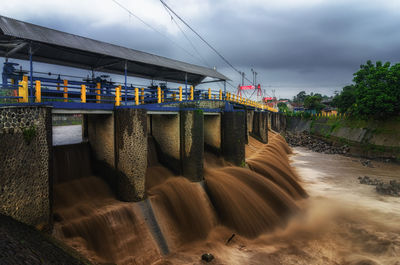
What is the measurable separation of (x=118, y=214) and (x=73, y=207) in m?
1.71

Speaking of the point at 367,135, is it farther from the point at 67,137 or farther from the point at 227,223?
the point at 67,137

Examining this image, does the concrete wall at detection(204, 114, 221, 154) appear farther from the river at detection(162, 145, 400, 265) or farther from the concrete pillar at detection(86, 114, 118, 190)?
the concrete pillar at detection(86, 114, 118, 190)

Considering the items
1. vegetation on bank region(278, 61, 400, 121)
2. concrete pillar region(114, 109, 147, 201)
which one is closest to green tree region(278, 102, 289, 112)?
vegetation on bank region(278, 61, 400, 121)

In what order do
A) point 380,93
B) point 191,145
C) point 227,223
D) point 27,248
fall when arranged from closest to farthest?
1. point 27,248
2. point 227,223
3. point 191,145
4. point 380,93

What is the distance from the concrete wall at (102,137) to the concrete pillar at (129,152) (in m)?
0.46

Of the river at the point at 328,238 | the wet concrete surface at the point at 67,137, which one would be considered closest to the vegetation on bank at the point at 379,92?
the river at the point at 328,238

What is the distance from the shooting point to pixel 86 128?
1380cm

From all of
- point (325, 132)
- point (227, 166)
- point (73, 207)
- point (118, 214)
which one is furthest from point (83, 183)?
point (325, 132)

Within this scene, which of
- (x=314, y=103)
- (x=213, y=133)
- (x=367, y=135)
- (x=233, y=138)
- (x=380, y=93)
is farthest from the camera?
(x=314, y=103)

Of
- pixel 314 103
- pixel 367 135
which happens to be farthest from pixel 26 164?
pixel 314 103

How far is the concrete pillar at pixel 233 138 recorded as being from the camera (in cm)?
1834

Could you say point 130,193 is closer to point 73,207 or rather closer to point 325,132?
point 73,207

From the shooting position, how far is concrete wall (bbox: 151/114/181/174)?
1481 centimetres

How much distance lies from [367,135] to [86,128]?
36.1 m
